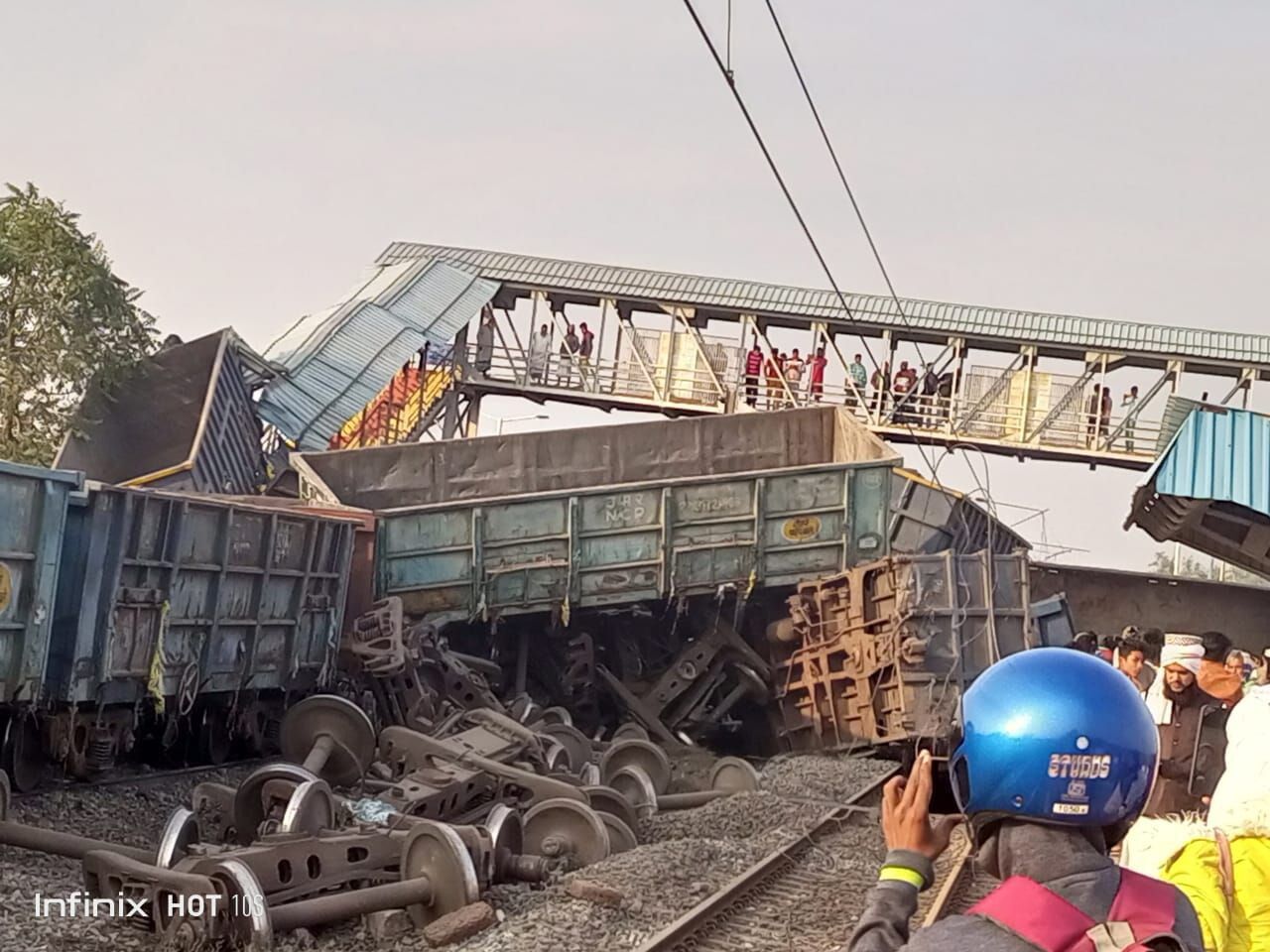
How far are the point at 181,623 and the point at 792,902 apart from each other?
16.1 feet

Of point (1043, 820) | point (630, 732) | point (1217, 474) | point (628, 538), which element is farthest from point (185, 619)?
point (1217, 474)

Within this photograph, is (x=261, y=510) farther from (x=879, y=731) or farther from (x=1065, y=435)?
(x=1065, y=435)

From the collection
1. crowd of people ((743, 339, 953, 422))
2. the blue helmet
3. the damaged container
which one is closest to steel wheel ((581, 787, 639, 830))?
the damaged container

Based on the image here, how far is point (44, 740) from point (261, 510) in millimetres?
2609

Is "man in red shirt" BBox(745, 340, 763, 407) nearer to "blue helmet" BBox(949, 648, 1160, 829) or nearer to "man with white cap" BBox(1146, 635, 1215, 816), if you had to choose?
"man with white cap" BBox(1146, 635, 1215, 816)

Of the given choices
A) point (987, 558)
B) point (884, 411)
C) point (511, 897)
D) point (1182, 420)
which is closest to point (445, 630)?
point (987, 558)

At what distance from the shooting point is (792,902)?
7984mm

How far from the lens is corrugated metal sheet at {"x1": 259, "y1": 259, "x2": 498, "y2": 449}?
21.8 metres

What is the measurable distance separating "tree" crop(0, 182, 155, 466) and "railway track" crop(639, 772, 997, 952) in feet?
40.4

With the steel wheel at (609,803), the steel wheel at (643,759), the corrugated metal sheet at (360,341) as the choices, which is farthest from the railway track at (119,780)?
the corrugated metal sheet at (360,341)

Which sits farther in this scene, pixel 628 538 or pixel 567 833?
pixel 628 538

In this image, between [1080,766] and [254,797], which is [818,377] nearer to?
[254,797]

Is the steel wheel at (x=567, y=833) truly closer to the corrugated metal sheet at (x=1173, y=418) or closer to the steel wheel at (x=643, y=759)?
the steel wheel at (x=643, y=759)

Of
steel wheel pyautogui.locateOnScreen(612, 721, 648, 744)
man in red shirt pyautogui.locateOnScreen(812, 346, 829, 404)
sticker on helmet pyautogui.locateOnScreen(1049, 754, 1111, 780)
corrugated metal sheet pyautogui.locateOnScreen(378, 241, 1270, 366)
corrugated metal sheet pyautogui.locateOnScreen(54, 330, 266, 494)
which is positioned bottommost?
steel wheel pyautogui.locateOnScreen(612, 721, 648, 744)
